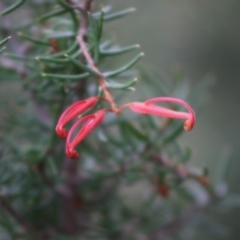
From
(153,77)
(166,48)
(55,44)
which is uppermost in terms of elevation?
(55,44)

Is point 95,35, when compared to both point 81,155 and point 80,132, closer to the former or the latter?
point 80,132

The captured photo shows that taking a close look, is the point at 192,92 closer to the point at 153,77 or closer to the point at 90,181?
the point at 153,77

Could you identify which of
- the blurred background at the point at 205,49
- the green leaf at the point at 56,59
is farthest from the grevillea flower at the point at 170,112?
the blurred background at the point at 205,49

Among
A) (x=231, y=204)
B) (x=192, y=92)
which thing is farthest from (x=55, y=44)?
(x=231, y=204)

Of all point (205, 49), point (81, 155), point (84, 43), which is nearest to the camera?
point (84, 43)

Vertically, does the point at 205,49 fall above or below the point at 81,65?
below

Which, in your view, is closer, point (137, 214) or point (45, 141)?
point (45, 141)

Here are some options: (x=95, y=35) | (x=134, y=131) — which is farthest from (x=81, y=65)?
(x=134, y=131)

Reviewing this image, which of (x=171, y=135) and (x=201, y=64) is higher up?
(x=171, y=135)
